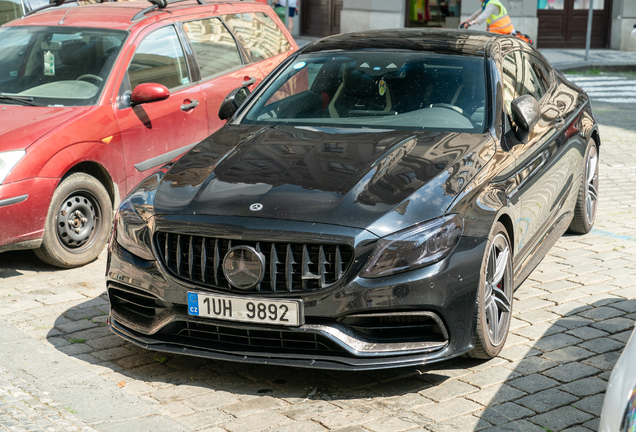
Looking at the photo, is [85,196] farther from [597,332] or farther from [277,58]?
[597,332]

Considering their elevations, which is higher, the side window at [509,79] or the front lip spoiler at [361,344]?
the side window at [509,79]

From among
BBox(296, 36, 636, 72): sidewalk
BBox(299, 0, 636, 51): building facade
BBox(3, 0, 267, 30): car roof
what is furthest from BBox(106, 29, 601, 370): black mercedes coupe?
BBox(299, 0, 636, 51): building facade

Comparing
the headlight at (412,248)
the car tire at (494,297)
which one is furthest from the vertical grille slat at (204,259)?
the car tire at (494,297)

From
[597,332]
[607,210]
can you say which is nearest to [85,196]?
[597,332]

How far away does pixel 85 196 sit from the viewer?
6184 millimetres

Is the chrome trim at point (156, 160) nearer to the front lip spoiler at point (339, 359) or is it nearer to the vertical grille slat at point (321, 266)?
the front lip spoiler at point (339, 359)

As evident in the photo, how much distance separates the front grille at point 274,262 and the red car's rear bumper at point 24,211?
1994 millimetres

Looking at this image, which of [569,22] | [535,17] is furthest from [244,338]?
[569,22]

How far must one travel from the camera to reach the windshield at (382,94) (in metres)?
4.97

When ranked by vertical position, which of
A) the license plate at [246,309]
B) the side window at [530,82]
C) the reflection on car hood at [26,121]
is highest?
the side window at [530,82]

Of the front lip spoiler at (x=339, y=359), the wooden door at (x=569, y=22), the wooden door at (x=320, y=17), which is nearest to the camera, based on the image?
the front lip spoiler at (x=339, y=359)

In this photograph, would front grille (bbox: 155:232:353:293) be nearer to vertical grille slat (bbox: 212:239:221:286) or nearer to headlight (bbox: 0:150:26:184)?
vertical grille slat (bbox: 212:239:221:286)

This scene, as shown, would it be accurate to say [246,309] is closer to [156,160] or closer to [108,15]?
[156,160]

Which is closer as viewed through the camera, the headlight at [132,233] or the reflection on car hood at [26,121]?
the headlight at [132,233]
